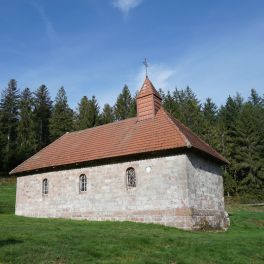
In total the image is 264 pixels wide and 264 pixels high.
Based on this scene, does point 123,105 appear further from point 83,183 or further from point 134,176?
point 134,176

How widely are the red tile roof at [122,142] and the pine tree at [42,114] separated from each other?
32.4 metres

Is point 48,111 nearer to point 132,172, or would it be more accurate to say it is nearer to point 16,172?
point 16,172

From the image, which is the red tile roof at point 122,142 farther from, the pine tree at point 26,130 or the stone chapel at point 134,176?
the pine tree at point 26,130

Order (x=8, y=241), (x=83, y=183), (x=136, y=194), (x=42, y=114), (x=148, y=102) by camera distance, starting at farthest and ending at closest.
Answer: (x=42, y=114) < (x=148, y=102) < (x=83, y=183) < (x=136, y=194) < (x=8, y=241)

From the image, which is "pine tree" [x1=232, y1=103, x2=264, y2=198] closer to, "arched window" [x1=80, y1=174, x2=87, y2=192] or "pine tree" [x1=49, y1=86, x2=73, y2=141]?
"pine tree" [x1=49, y1=86, x2=73, y2=141]

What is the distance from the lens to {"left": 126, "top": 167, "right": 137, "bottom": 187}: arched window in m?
21.4

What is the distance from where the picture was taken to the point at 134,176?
21484 mm

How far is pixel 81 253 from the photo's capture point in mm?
11203

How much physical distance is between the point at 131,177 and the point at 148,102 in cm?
A: 543

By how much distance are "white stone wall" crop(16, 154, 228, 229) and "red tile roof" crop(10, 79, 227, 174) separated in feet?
2.29

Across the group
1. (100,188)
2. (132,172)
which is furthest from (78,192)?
(132,172)

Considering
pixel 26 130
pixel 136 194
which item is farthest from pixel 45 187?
pixel 26 130

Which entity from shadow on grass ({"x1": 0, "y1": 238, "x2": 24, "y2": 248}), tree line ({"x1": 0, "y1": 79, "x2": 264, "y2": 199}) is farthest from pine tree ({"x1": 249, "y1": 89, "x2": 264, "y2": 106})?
shadow on grass ({"x1": 0, "y1": 238, "x2": 24, "y2": 248})

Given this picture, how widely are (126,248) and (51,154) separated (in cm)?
1571
